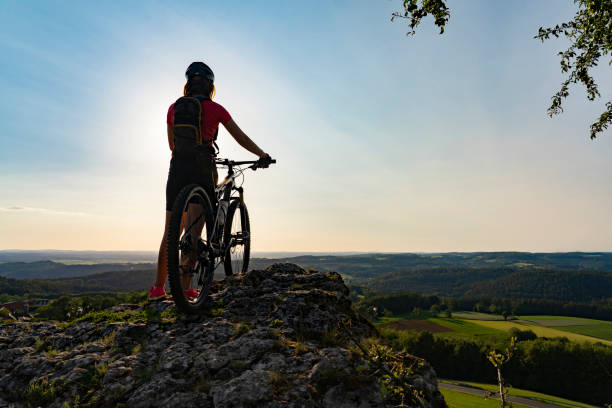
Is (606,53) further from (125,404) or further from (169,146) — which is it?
(125,404)

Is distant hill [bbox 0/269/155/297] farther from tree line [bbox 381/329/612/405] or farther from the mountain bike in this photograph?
the mountain bike

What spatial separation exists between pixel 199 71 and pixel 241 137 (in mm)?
1480

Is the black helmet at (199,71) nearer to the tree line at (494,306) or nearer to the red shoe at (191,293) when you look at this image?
the red shoe at (191,293)

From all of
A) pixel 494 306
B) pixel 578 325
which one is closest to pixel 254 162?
pixel 578 325

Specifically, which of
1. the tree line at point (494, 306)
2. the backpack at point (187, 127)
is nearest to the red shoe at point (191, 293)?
the backpack at point (187, 127)

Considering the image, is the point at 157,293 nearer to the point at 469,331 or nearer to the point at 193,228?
the point at 193,228

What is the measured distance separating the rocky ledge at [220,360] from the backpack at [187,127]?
2.72 meters

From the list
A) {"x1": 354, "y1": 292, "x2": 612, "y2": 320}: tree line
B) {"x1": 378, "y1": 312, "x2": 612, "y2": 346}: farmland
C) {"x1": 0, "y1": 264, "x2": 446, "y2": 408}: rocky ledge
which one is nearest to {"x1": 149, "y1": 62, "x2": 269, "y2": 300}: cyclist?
{"x1": 0, "y1": 264, "x2": 446, "y2": 408}: rocky ledge

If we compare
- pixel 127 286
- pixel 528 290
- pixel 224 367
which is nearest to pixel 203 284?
pixel 224 367

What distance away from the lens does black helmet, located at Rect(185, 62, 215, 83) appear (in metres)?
5.56

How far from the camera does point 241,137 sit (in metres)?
5.66

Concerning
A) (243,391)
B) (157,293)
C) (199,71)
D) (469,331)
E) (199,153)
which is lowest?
(469,331)

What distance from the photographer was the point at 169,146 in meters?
5.68

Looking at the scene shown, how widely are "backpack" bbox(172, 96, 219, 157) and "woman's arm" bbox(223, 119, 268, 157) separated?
603 millimetres
